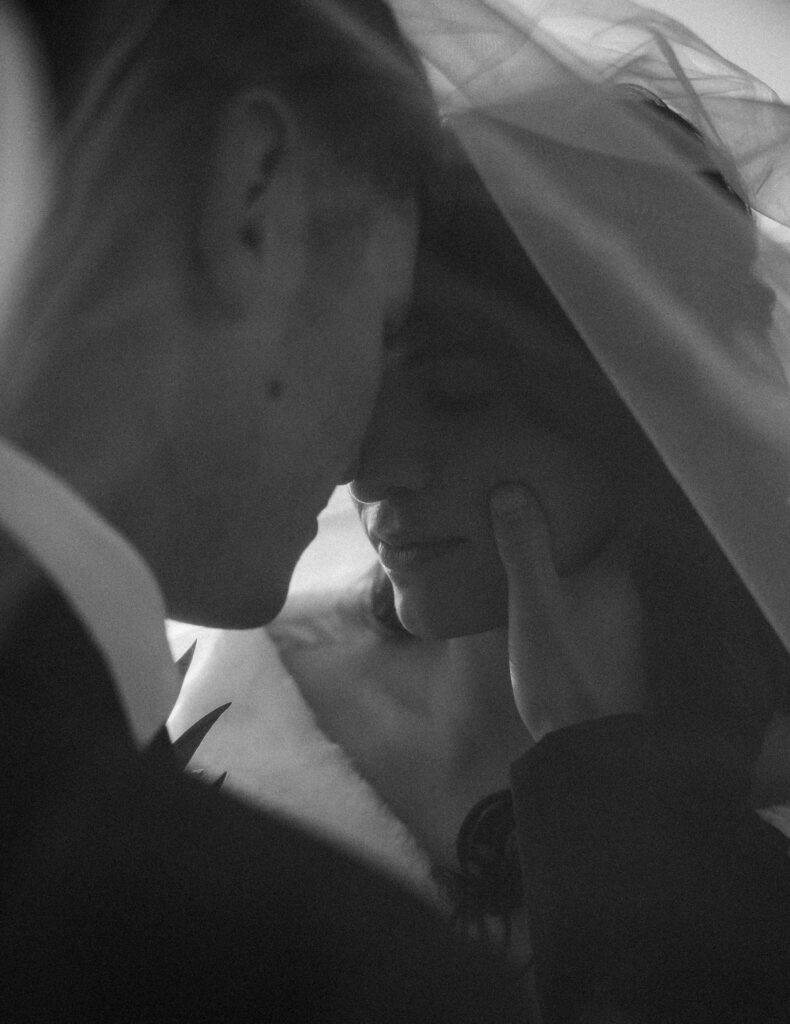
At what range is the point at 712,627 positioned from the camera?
2.31 ft

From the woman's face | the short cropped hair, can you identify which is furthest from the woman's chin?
the short cropped hair

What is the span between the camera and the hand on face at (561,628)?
2.20ft

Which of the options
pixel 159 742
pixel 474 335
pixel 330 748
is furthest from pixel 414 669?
pixel 159 742

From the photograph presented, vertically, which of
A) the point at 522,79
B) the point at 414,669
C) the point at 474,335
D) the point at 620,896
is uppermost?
the point at 522,79

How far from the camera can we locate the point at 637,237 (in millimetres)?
601

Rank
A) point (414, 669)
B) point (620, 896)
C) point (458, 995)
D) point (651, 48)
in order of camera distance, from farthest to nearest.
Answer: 1. point (414, 669)
2. point (651, 48)
3. point (620, 896)
4. point (458, 995)

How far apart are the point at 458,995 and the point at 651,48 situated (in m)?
0.55

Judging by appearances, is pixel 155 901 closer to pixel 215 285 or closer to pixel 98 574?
pixel 98 574

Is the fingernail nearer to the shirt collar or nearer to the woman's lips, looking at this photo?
the woman's lips

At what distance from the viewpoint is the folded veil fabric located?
1.89ft

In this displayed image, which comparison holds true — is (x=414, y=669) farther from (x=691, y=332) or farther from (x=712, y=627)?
(x=691, y=332)

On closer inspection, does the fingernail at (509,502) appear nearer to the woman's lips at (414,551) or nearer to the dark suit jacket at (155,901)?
the woman's lips at (414,551)

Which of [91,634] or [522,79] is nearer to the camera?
[91,634]

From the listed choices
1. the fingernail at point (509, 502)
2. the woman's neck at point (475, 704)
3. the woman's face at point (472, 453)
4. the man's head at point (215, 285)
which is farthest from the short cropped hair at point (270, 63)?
the woman's neck at point (475, 704)
